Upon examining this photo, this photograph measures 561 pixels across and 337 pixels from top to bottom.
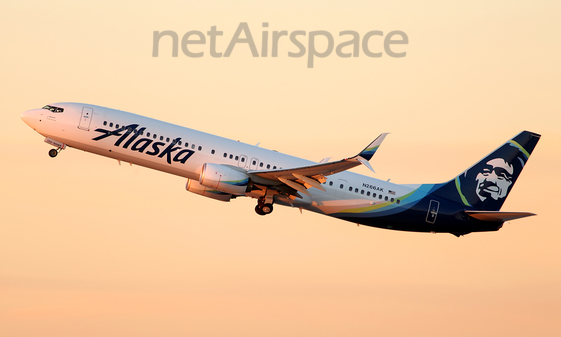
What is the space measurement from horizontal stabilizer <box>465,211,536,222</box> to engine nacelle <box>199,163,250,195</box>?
17.5 meters

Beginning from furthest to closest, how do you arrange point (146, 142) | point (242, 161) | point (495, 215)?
point (495, 215)
point (242, 161)
point (146, 142)

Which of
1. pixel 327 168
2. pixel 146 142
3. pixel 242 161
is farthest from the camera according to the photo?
Result: pixel 242 161

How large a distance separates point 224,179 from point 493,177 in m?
22.0

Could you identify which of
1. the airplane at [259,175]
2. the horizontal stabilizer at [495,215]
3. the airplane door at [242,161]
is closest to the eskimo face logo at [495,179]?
the airplane at [259,175]

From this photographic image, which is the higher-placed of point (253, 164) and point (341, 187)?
point (253, 164)

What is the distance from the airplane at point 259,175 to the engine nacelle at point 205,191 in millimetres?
29

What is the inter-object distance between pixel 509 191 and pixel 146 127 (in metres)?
28.3

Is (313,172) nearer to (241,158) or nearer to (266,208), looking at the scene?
(241,158)

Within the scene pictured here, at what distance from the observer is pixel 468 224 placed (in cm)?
5669

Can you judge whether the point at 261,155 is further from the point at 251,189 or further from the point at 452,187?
the point at 452,187

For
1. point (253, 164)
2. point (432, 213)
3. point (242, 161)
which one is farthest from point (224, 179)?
point (432, 213)

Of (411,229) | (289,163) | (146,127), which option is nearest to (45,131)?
(146,127)

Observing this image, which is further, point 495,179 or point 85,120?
point 495,179

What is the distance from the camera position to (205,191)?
5584 centimetres
